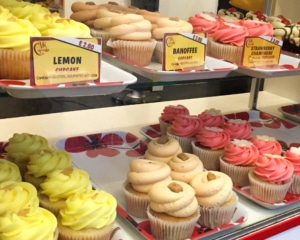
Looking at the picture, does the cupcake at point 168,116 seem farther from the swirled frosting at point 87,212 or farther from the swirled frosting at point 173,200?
the swirled frosting at point 87,212

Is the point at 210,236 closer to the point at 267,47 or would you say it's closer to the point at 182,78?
the point at 182,78

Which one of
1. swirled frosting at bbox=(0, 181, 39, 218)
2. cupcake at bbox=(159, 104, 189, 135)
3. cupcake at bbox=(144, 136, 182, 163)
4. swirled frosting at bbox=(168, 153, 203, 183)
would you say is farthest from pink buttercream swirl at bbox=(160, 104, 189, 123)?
swirled frosting at bbox=(0, 181, 39, 218)

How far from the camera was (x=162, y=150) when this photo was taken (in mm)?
1633

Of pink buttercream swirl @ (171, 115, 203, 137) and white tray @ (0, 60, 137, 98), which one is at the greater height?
white tray @ (0, 60, 137, 98)

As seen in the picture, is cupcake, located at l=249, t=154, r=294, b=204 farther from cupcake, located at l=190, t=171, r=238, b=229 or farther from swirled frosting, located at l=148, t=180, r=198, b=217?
swirled frosting, located at l=148, t=180, r=198, b=217

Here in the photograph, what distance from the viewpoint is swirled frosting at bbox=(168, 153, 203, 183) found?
1.52m

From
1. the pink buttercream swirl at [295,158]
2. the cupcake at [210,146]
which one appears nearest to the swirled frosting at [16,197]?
the cupcake at [210,146]

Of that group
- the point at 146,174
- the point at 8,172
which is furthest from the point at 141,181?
the point at 8,172

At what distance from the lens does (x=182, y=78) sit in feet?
4.43

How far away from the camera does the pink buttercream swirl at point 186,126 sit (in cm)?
187

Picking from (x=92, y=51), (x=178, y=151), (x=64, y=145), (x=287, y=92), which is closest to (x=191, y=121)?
(x=178, y=151)

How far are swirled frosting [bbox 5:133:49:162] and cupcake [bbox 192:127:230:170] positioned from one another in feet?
2.02

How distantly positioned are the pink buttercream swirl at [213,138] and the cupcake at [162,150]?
0.16 m

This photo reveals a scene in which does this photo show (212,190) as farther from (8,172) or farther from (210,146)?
(8,172)
